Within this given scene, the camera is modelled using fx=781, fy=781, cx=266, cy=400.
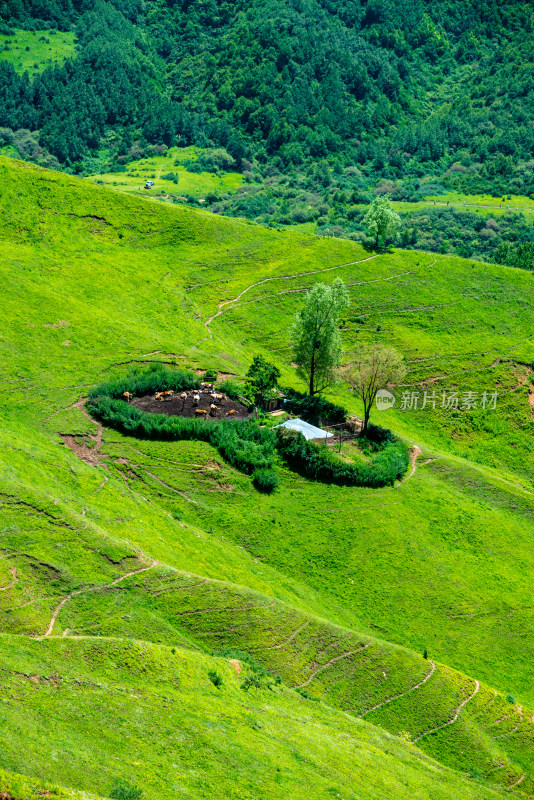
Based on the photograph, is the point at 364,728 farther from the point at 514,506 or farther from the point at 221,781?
the point at 514,506

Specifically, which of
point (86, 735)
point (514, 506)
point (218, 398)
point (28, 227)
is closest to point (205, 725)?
point (86, 735)

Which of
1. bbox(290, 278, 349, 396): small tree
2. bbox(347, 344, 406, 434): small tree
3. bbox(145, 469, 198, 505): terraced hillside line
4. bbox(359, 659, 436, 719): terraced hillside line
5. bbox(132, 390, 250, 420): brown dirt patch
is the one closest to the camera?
bbox(359, 659, 436, 719): terraced hillside line

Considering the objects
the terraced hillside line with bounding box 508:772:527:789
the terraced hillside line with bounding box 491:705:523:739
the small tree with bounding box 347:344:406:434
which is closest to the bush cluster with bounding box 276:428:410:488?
the small tree with bounding box 347:344:406:434

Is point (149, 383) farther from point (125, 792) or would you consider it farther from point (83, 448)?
point (125, 792)

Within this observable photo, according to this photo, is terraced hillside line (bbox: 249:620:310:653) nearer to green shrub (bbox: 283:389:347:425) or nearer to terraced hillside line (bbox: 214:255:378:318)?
green shrub (bbox: 283:389:347:425)

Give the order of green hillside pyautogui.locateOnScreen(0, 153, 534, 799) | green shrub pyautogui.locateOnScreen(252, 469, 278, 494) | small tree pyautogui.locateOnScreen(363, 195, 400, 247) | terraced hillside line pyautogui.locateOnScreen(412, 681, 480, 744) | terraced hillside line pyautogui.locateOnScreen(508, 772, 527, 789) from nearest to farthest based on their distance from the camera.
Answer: green hillside pyautogui.locateOnScreen(0, 153, 534, 799) < terraced hillside line pyautogui.locateOnScreen(508, 772, 527, 789) < terraced hillside line pyautogui.locateOnScreen(412, 681, 480, 744) < green shrub pyautogui.locateOnScreen(252, 469, 278, 494) < small tree pyautogui.locateOnScreen(363, 195, 400, 247)
